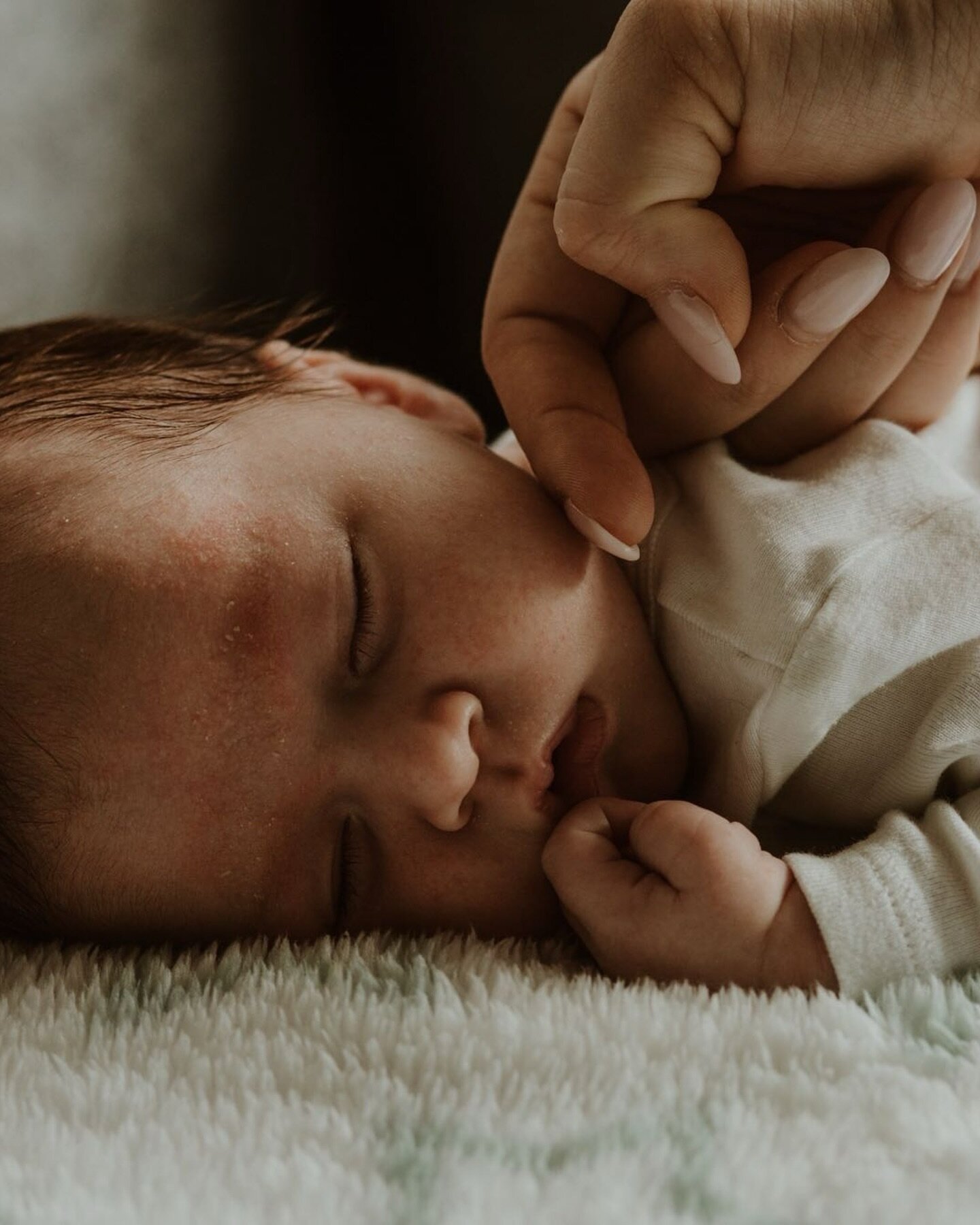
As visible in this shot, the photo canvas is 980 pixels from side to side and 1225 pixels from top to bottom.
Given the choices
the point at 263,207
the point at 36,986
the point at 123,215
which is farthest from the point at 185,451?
the point at 263,207

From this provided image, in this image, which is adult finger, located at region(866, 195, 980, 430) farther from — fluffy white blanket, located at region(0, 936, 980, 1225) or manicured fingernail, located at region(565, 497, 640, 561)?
fluffy white blanket, located at region(0, 936, 980, 1225)

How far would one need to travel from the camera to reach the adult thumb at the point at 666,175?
767 mm

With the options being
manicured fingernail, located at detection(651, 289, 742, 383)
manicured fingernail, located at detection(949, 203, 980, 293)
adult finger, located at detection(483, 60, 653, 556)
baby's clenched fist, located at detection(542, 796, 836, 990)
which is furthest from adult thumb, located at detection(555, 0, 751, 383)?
baby's clenched fist, located at detection(542, 796, 836, 990)

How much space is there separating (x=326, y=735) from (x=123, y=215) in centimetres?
92

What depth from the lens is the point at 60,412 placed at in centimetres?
96

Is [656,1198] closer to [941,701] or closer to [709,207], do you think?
[941,701]

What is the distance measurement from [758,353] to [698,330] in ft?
0.31

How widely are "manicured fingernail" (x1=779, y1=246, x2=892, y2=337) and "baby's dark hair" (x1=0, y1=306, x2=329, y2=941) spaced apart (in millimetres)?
434

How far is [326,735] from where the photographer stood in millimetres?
854

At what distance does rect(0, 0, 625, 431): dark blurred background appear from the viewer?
1.44 m

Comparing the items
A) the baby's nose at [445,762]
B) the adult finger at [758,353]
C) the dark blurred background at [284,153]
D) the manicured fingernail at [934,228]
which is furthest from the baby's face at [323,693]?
the dark blurred background at [284,153]

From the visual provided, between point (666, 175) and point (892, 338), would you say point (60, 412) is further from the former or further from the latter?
point (892, 338)

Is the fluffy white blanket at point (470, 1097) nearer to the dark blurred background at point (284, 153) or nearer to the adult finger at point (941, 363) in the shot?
the adult finger at point (941, 363)

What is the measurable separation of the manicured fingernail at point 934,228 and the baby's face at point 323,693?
0.31 m
